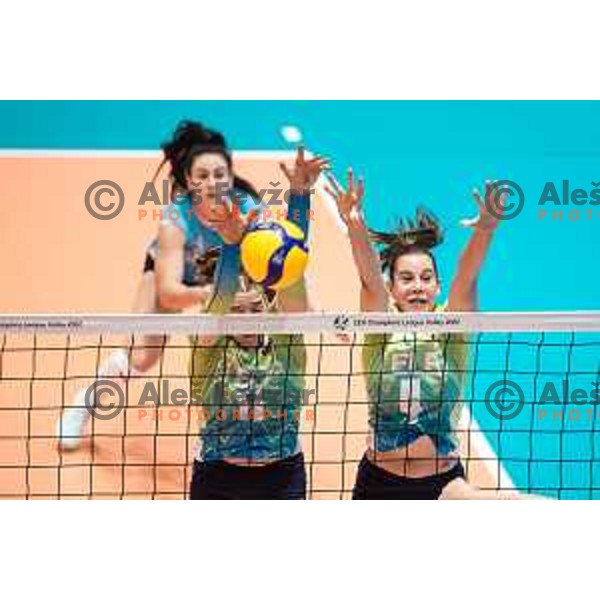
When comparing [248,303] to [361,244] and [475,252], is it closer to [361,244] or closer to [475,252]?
[361,244]

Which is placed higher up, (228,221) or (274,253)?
(228,221)

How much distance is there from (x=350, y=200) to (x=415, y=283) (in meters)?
0.48

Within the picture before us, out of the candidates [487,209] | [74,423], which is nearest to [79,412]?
[74,423]

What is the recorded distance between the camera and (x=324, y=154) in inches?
186

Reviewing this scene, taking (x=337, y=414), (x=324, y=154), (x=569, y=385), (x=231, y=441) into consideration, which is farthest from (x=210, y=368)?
(x=569, y=385)

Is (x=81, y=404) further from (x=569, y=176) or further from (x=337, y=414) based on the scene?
(x=569, y=176)

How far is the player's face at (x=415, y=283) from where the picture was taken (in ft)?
14.6

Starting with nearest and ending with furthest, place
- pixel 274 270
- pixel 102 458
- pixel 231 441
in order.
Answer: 1. pixel 274 270
2. pixel 231 441
3. pixel 102 458

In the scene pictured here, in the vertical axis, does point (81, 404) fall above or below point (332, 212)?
below

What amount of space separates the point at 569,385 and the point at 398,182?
114 cm

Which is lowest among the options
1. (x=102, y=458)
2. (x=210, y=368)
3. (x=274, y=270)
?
(x=102, y=458)

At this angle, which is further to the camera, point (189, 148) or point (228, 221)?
point (189, 148)

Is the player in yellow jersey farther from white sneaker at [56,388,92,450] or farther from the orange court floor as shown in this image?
white sneaker at [56,388,92,450]

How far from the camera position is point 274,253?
11.6 feet
